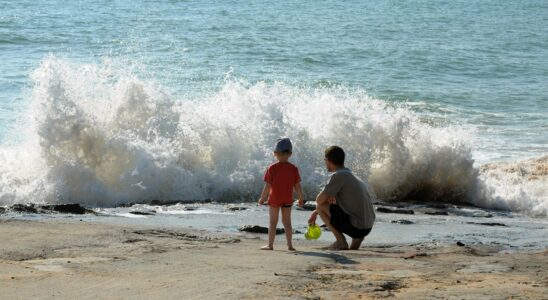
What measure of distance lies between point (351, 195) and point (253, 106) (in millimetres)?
6172

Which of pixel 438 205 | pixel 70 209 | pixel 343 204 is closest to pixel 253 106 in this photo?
pixel 438 205

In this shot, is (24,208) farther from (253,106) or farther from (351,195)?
(253,106)

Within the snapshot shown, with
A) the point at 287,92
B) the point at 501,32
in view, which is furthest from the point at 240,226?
the point at 501,32

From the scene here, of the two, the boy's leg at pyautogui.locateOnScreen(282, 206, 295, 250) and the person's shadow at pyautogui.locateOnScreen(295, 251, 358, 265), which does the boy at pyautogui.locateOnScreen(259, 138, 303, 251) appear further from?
the person's shadow at pyautogui.locateOnScreen(295, 251, 358, 265)

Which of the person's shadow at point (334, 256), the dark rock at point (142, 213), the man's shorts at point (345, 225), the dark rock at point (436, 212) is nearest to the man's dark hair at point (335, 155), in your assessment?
the man's shorts at point (345, 225)

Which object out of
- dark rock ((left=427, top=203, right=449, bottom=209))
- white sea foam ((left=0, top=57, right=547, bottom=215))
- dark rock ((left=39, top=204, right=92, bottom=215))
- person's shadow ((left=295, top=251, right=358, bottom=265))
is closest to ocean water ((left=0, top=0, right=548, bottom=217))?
white sea foam ((left=0, top=57, right=547, bottom=215))

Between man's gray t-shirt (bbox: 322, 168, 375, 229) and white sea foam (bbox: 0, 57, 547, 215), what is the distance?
14.3 ft

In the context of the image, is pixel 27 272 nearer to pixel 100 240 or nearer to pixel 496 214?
pixel 100 240

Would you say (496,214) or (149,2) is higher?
(149,2)

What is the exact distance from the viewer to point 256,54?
92.8 feet

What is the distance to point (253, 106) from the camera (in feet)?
48.6

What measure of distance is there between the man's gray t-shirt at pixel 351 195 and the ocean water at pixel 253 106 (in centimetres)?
439

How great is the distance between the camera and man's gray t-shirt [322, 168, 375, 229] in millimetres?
8766

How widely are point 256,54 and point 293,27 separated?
730cm
